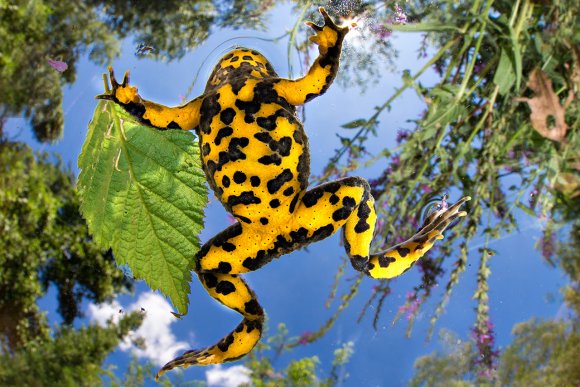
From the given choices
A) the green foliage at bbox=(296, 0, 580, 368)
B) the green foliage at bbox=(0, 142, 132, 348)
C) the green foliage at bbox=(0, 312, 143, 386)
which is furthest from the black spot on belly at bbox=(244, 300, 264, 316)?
the green foliage at bbox=(0, 312, 143, 386)

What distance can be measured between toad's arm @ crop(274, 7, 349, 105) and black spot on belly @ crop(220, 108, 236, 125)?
0.02 meters

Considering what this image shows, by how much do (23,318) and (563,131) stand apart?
114 cm

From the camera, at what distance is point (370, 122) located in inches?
16.1

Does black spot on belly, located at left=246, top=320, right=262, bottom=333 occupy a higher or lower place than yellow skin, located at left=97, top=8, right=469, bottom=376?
lower

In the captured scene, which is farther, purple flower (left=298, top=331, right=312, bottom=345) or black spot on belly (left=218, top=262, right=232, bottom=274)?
purple flower (left=298, top=331, right=312, bottom=345)

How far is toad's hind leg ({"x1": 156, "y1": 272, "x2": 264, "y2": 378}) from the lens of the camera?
Answer: 259 millimetres

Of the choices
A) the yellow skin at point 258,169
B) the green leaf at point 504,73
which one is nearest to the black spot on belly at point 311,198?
the yellow skin at point 258,169

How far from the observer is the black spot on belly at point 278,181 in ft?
0.75

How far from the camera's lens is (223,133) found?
0.22 m

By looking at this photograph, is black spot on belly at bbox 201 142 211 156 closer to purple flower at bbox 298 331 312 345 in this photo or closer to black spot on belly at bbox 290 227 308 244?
black spot on belly at bbox 290 227 308 244

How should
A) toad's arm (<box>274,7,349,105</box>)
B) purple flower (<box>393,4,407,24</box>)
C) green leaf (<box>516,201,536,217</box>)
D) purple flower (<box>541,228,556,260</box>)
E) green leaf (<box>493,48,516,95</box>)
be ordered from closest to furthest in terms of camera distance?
toad's arm (<box>274,7,349,105</box>) → purple flower (<box>393,4,407,24</box>) → green leaf (<box>493,48,516,95</box>) → green leaf (<box>516,201,536,217</box>) → purple flower (<box>541,228,556,260</box>)

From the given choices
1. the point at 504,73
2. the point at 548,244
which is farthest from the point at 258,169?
the point at 548,244

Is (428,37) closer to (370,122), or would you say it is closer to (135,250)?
(370,122)

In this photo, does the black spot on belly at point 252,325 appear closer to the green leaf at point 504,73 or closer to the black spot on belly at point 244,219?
the black spot on belly at point 244,219
